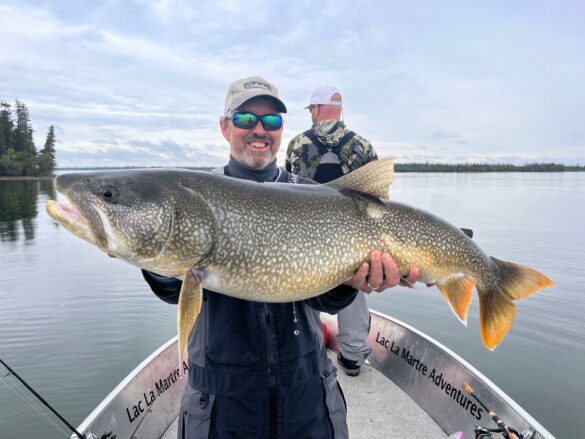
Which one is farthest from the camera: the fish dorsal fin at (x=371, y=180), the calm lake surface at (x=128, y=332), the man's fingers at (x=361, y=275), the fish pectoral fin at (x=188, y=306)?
the calm lake surface at (x=128, y=332)

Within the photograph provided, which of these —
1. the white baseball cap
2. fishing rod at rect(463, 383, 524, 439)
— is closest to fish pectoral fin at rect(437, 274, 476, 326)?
fishing rod at rect(463, 383, 524, 439)

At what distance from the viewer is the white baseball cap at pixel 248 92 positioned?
9.64ft

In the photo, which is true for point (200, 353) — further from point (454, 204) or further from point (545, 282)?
point (454, 204)

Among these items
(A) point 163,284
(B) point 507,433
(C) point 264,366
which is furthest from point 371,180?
(B) point 507,433

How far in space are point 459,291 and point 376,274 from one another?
783mm

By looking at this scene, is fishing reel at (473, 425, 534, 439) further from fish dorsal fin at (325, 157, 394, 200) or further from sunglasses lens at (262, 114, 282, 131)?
sunglasses lens at (262, 114, 282, 131)

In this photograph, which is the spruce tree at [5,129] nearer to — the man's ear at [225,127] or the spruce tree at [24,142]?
the spruce tree at [24,142]

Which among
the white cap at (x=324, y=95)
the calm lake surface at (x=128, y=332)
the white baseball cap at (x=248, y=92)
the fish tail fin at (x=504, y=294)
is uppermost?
the white cap at (x=324, y=95)

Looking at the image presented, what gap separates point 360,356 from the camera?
5.02m

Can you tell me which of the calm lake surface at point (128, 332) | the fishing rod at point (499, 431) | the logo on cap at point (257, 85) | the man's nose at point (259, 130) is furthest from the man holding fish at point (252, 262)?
the calm lake surface at point (128, 332)

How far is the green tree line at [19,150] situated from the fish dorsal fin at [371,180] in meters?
87.7

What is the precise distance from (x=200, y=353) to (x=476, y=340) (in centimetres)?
733

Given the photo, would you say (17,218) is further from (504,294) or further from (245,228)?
(504,294)

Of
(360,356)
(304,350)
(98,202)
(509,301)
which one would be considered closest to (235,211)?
(98,202)
